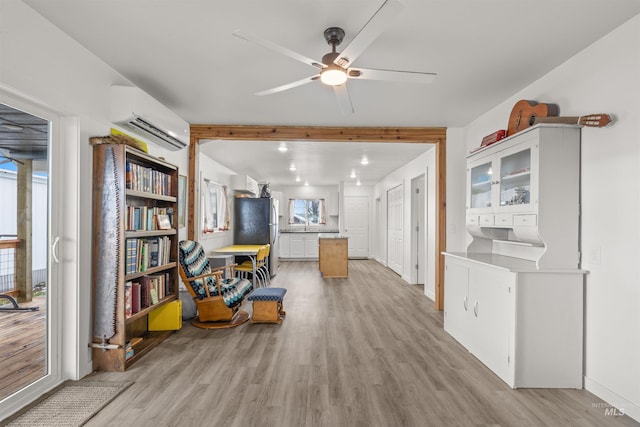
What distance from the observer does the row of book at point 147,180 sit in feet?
9.18

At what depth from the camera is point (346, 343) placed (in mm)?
3309

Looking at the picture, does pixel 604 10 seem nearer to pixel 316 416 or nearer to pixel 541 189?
pixel 541 189

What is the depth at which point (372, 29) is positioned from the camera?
170cm

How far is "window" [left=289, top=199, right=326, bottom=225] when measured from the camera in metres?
10.5

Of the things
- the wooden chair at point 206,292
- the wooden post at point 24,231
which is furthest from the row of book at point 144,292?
the wooden post at point 24,231

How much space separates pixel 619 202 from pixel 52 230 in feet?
12.7

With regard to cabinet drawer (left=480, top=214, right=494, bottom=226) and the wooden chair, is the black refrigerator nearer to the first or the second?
the wooden chair

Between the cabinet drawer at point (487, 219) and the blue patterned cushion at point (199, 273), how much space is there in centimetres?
282

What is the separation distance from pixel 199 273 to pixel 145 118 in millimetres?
1750

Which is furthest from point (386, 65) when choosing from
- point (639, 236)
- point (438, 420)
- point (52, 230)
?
point (52, 230)

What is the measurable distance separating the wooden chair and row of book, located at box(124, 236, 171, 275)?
27 cm

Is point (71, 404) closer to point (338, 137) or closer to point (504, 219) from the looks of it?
point (504, 219)
